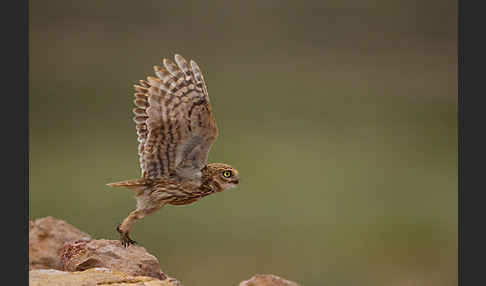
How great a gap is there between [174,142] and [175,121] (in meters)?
0.10

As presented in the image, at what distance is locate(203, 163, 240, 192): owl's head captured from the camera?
3.29 m

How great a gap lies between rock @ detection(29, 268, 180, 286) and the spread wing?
484 millimetres

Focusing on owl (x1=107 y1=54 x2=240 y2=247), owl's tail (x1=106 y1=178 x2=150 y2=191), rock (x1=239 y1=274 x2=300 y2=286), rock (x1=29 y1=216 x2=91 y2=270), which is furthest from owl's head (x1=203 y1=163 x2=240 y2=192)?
rock (x1=29 y1=216 x2=91 y2=270)

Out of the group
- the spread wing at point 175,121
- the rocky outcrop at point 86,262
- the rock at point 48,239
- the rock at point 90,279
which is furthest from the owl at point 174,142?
the rock at point 48,239

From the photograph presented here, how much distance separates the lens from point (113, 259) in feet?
10.8

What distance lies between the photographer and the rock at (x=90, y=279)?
2.97m

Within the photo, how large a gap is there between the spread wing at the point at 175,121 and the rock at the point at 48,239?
783 mm

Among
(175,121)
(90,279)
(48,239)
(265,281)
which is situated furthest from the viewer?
(48,239)

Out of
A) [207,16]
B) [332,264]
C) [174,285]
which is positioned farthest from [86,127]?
[332,264]

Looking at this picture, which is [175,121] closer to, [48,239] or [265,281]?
[265,281]

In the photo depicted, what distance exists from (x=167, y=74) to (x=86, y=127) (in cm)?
110

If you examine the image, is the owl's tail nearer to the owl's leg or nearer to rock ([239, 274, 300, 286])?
the owl's leg

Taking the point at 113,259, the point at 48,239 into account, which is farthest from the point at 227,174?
the point at 48,239

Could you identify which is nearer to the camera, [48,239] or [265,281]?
[265,281]
